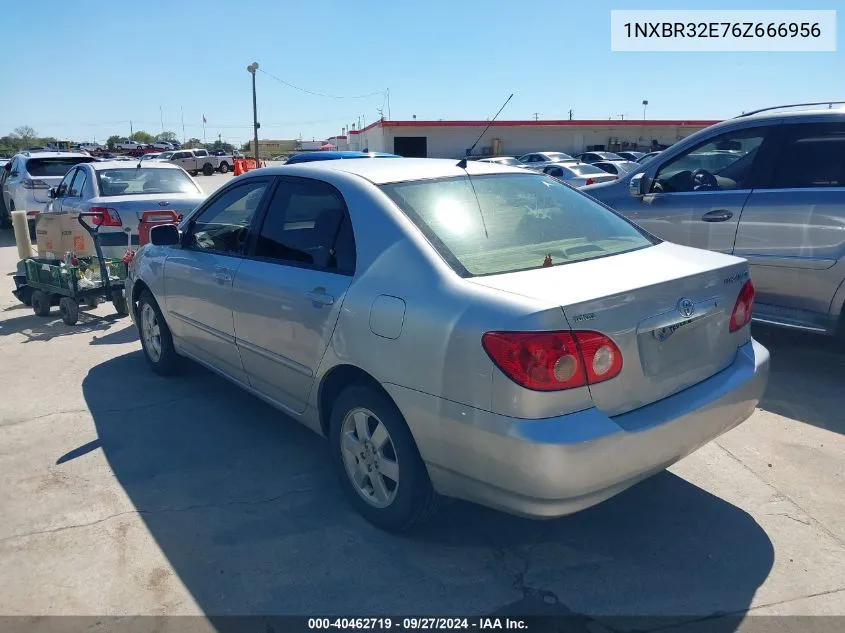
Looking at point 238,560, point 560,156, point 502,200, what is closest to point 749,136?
point 502,200

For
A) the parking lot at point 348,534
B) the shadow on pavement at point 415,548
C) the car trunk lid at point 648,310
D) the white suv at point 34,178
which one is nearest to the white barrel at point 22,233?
the white suv at point 34,178

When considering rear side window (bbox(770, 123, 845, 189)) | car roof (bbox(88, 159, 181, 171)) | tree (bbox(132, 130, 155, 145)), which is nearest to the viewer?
rear side window (bbox(770, 123, 845, 189))

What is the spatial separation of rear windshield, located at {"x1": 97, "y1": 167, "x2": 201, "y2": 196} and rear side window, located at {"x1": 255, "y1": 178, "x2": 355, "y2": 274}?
20.3 ft

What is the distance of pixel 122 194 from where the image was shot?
9.26 meters

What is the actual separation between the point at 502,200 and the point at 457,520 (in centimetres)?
163

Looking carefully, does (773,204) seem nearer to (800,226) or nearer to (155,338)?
(800,226)

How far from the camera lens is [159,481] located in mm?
3797

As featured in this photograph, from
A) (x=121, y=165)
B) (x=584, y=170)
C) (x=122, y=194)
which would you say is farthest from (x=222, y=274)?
(x=584, y=170)

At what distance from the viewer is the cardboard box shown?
7.66 meters

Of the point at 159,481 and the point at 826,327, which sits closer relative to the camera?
the point at 159,481

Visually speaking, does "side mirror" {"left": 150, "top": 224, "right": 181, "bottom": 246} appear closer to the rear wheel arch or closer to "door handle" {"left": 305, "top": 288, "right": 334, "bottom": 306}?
"door handle" {"left": 305, "top": 288, "right": 334, "bottom": 306}

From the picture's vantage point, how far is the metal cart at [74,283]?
7152 millimetres

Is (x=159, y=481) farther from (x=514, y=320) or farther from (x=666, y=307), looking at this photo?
(x=666, y=307)

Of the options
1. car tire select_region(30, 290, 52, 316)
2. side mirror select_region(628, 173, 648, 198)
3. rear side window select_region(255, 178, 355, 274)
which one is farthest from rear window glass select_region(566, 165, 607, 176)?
rear side window select_region(255, 178, 355, 274)
